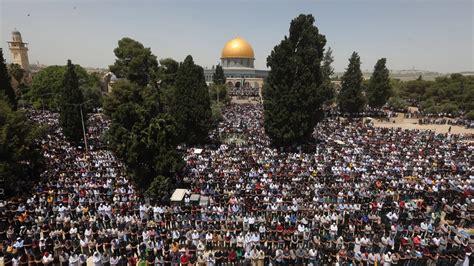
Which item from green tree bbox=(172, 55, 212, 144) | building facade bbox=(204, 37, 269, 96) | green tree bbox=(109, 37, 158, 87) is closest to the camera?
green tree bbox=(172, 55, 212, 144)

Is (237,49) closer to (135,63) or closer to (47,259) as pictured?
(135,63)

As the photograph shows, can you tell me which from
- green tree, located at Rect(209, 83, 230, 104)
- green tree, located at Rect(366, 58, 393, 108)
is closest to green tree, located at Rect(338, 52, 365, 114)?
green tree, located at Rect(366, 58, 393, 108)

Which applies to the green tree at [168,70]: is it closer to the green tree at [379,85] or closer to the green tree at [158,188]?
the green tree at [158,188]

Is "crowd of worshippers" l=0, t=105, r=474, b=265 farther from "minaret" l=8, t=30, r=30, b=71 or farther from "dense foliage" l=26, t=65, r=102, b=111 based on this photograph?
"minaret" l=8, t=30, r=30, b=71

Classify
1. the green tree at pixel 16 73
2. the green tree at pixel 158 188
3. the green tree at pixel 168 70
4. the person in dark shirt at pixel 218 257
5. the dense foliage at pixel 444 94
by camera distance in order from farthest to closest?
the green tree at pixel 16 73, the dense foliage at pixel 444 94, the green tree at pixel 168 70, the green tree at pixel 158 188, the person in dark shirt at pixel 218 257

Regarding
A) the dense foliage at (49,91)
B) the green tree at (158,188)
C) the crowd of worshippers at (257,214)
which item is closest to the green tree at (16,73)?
the dense foliage at (49,91)
